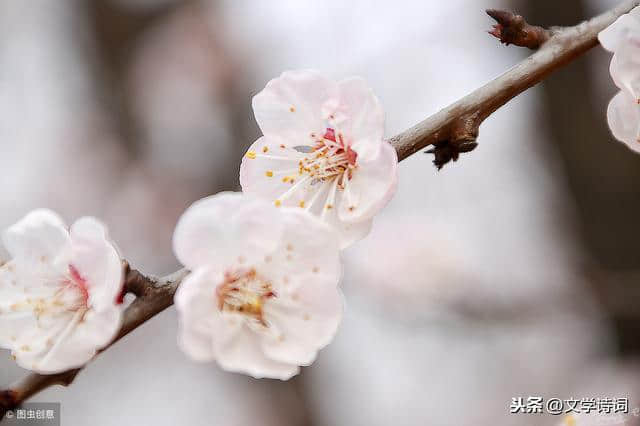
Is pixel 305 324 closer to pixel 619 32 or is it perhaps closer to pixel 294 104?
pixel 294 104

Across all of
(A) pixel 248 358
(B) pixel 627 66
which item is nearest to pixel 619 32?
(B) pixel 627 66

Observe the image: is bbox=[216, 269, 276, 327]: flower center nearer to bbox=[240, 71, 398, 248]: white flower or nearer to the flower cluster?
the flower cluster

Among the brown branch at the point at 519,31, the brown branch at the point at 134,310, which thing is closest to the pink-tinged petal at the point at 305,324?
the brown branch at the point at 134,310

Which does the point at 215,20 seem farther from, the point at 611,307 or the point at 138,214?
the point at 611,307

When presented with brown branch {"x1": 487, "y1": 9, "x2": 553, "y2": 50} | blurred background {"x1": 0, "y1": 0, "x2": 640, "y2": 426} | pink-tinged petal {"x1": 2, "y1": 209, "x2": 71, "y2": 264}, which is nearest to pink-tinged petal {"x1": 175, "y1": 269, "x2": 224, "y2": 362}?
pink-tinged petal {"x1": 2, "y1": 209, "x2": 71, "y2": 264}

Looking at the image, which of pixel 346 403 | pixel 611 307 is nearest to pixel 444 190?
pixel 346 403

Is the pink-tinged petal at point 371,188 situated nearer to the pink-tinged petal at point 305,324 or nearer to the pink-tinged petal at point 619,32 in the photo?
the pink-tinged petal at point 305,324
